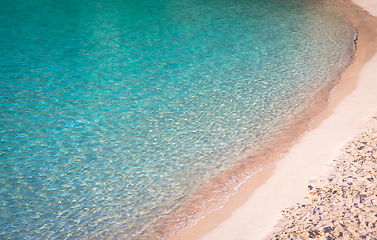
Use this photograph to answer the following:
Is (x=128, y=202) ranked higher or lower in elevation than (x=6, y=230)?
higher

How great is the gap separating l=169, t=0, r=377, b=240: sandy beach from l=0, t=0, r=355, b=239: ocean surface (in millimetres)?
678

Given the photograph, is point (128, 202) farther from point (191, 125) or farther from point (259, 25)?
point (259, 25)

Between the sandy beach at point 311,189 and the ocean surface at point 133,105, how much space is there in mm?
678

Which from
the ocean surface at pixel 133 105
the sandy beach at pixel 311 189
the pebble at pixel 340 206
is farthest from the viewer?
the ocean surface at pixel 133 105

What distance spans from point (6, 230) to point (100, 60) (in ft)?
22.7

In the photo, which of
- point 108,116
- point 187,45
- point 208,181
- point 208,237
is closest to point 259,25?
point 187,45

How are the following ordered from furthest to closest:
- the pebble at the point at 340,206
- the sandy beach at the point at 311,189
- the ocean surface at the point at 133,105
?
the ocean surface at the point at 133,105
the sandy beach at the point at 311,189
the pebble at the point at 340,206

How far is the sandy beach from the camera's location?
3.46 metres

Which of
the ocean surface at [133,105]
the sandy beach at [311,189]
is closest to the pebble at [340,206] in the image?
the sandy beach at [311,189]

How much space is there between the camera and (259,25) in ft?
46.3

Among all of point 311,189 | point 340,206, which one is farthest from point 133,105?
point 340,206

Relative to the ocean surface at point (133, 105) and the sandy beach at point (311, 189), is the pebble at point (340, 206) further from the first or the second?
the ocean surface at point (133, 105)

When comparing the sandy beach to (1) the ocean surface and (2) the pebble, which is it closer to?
(2) the pebble

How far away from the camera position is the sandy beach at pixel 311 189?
346 cm
